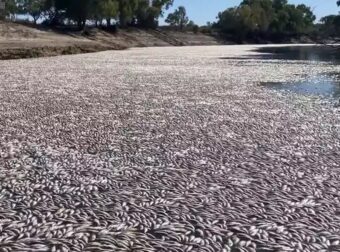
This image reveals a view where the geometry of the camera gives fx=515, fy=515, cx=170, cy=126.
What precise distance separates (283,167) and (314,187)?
1327 millimetres

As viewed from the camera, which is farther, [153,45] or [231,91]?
[153,45]

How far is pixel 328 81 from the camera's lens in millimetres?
29984

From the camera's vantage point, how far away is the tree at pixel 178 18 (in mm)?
147375

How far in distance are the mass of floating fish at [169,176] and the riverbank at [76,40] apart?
120ft

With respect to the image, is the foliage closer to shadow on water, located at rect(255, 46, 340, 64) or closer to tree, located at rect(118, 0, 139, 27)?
tree, located at rect(118, 0, 139, 27)

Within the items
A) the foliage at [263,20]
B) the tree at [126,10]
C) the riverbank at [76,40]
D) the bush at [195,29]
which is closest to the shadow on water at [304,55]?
the riverbank at [76,40]

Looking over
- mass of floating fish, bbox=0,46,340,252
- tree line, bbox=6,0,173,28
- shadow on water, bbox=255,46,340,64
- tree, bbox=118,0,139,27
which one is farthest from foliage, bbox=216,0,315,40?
mass of floating fish, bbox=0,46,340,252

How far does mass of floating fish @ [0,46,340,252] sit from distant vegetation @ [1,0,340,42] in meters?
89.0

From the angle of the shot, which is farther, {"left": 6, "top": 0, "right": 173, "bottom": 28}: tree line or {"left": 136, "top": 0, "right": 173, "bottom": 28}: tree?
{"left": 136, "top": 0, "right": 173, "bottom": 28}: tree

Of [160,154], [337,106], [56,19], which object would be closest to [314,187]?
[160,154]

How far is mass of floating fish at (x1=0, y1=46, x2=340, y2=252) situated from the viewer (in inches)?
249

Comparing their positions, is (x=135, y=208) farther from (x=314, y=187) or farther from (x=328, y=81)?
(x=328, y=81)

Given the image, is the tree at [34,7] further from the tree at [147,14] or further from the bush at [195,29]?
the bush at [195,29]

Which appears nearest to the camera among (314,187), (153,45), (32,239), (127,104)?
(32,239)
